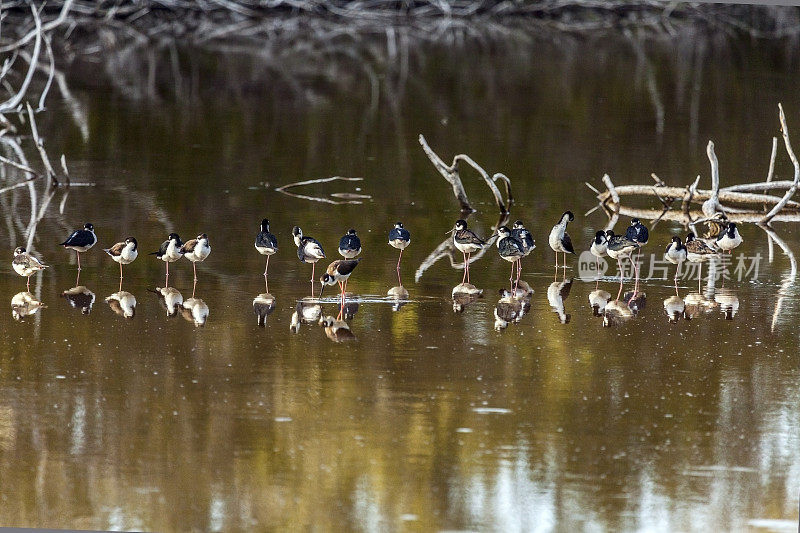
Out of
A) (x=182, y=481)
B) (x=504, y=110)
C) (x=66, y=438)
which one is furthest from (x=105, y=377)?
(x=504, y=110)

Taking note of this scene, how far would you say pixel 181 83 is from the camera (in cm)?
2092

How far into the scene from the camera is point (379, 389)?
20.6ft

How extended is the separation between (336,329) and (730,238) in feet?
9.87

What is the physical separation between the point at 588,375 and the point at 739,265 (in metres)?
2.78

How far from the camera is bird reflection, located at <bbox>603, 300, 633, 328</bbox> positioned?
7520 mm

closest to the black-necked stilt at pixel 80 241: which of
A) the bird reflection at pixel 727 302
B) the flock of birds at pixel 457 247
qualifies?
the flock of birds at pixel 457 247

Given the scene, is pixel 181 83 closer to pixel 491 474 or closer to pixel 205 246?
pixel 205 246

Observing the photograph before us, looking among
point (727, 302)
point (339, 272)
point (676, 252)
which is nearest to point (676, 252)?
point (676, 252)

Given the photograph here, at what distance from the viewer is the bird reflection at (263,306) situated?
7410mm

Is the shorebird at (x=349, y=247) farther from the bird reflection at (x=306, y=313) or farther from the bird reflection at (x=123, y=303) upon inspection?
the bird reflection at (x=123, y=303)

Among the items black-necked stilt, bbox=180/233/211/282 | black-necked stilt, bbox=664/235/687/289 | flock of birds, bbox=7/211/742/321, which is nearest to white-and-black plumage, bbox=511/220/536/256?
flock of birds, bbox=7/211/742/321

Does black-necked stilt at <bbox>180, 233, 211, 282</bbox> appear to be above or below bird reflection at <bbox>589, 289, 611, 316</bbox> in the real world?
above

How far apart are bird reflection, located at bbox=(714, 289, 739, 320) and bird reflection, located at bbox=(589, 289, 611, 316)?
64 cm

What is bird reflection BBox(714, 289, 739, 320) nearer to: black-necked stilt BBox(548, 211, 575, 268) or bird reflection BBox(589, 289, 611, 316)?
bird reflection BBox(589, 289, 611, 316)
